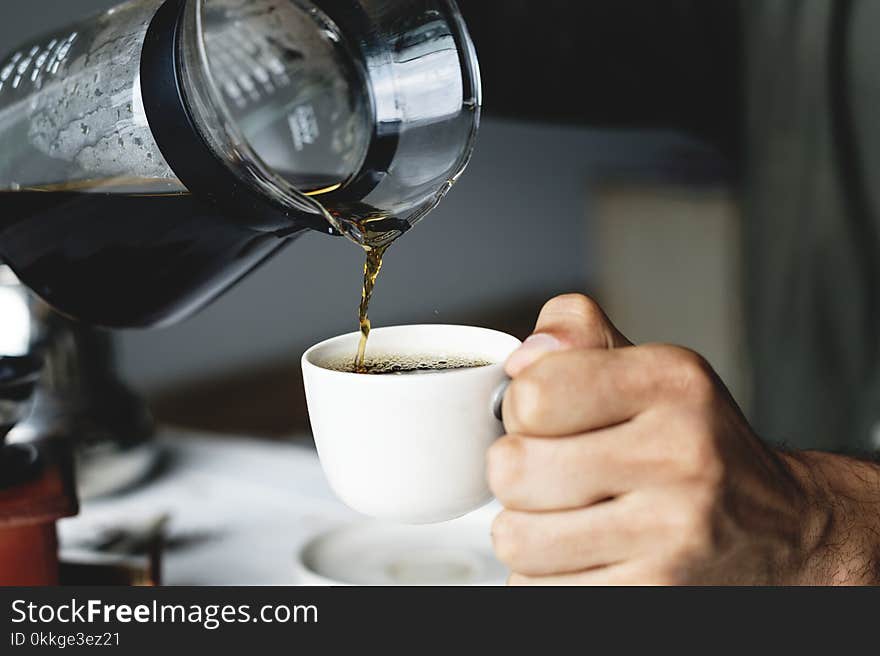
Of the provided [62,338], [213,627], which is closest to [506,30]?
[62,338]

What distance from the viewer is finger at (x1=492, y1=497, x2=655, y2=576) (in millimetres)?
551

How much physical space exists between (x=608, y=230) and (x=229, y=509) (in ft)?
7.53

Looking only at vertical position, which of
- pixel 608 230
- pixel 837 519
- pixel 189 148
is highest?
pixel 189 148

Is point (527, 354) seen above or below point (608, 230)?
above

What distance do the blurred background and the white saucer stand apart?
1.12 meters

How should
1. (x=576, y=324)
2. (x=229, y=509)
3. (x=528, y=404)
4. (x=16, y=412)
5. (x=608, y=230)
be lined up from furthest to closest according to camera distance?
(x=608, y=230) < (x=229, y=509) < (x=16, y=412) < (x=576, y=324) < (x=528, y=404)

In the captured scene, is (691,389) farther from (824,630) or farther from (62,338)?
(62,338)

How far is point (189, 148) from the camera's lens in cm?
66

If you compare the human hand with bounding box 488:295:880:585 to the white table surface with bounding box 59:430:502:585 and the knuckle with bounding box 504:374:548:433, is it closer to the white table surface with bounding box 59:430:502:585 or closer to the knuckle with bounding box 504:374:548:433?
the knuckle with bounding box 504:374:548:433

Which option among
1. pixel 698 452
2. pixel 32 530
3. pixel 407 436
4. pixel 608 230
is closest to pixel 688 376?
pixel 698 452

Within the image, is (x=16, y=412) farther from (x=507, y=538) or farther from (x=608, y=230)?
(x=608, y=230)

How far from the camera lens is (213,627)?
2.19 ft

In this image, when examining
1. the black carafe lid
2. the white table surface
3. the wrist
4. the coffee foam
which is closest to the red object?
the black carafe lid

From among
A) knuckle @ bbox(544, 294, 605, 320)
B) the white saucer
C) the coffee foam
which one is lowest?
the white saucer
